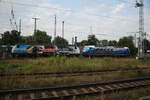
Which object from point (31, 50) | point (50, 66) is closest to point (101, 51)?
point (31, 50)

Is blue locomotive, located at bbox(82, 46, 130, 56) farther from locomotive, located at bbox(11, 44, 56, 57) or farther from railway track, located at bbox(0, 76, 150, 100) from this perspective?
railway track, located at bbox(0, 76, 150, 100)

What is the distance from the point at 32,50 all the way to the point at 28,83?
60.5 ft

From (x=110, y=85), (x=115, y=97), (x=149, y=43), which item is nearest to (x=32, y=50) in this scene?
(x=110, y=85)

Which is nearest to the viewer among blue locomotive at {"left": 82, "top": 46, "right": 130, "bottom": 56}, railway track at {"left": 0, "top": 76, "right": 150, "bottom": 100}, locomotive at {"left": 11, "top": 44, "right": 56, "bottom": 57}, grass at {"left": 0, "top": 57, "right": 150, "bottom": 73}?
railway track at {"left": 0, "top": 76, "right": 150, "bottom": 100}

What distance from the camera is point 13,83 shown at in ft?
27.3

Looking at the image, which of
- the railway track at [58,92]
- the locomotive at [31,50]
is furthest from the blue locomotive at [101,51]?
the railway track at [58,92]

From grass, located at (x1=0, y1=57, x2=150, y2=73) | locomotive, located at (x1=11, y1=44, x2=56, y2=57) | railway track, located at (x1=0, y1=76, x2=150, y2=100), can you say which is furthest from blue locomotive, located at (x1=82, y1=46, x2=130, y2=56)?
railway track, located at (x1=0, y1=76, x2=150, y2=100)

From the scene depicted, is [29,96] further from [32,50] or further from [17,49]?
[17,49]

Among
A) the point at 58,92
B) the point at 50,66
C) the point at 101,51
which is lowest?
the point at 58,92

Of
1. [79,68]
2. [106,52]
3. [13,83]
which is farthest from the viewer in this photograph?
[106,52]

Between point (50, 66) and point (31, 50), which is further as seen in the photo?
point (31, 50)

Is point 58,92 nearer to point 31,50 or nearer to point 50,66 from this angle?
point 50,66

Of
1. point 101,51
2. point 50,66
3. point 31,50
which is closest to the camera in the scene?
point 50,66

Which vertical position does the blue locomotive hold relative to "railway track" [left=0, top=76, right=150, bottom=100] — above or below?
above
